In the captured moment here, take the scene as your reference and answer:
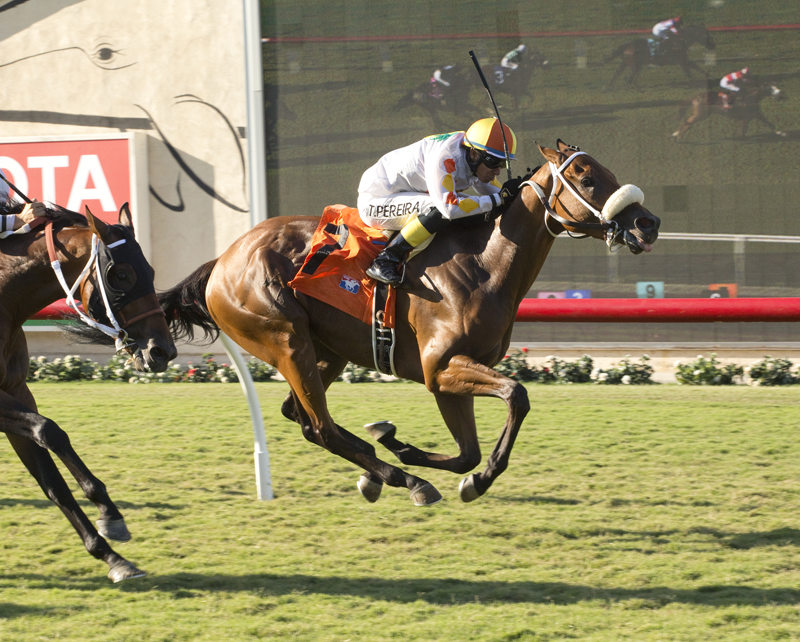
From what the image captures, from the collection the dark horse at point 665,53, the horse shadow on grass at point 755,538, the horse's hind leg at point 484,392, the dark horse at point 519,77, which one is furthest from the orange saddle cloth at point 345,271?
the dark horse at point 665,53

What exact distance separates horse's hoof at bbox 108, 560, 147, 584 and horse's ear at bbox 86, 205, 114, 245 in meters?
1.24

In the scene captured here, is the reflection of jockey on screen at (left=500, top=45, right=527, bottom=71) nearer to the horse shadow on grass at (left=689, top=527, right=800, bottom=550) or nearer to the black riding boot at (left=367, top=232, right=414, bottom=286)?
the black riding boot at (left=367, top=232, right=414, bottom=286)

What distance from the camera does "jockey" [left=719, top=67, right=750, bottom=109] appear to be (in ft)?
28.4

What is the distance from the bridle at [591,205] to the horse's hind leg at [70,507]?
217 cm

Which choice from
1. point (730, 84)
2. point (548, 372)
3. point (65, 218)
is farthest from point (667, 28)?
point (65, 218)

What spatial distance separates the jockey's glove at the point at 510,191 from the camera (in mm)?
3961

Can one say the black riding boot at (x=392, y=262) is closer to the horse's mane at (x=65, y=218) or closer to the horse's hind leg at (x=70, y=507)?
the horse's mane at (x=65, y=218)

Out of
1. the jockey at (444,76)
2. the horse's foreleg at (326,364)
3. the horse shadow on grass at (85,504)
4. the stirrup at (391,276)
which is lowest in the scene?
the horse shadow on grass at (85,504)

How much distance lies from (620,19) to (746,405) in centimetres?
433

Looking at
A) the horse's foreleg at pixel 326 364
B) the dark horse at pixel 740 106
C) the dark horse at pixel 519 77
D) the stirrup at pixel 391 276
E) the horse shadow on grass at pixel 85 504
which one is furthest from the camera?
the dark horse at pixel 519 77

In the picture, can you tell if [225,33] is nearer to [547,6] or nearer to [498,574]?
[547,6]

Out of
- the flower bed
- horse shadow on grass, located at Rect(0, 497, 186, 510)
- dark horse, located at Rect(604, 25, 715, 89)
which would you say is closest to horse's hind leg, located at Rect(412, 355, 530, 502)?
horse shadow on grass, located at Rect(0, 497, 186, 510)

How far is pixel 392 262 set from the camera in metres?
3.94

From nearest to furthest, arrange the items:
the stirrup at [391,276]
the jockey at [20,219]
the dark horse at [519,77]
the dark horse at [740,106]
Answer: the jockey at [20,219] → the stirrup at [391,276] → the dark horse at [740,106] → the dark horse at [519,77]
